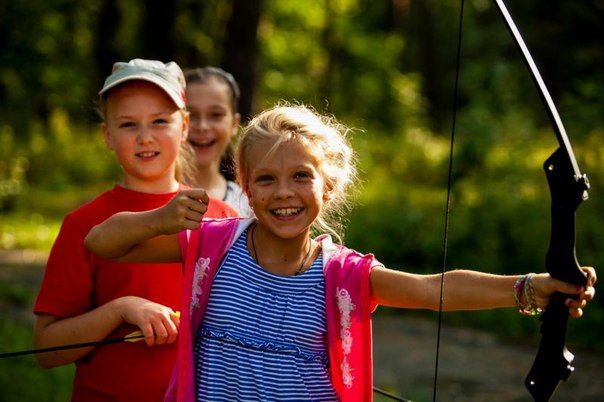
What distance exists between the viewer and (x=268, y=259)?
9.62 feet

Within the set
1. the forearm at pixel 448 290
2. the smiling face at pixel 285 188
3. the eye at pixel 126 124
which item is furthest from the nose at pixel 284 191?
the eye at pixel 126 124

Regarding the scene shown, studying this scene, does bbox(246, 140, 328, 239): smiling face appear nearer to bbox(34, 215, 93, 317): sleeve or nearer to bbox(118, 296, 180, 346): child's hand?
bbox(118, 296, 180, 346): child's hand

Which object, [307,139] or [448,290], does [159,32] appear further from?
[448,290]

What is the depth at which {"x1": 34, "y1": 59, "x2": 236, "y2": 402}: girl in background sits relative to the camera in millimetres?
3178

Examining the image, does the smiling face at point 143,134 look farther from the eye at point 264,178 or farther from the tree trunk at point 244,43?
the tree trunk at point 244,43

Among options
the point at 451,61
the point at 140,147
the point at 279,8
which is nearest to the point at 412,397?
the point at 140,147

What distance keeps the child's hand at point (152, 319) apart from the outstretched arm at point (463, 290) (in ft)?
2.13

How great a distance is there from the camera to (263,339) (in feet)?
9.17

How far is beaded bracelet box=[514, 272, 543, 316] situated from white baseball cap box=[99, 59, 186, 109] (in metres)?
1.45

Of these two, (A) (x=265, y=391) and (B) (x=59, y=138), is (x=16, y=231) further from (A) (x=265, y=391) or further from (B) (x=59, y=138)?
(A) (x=265, y=391)

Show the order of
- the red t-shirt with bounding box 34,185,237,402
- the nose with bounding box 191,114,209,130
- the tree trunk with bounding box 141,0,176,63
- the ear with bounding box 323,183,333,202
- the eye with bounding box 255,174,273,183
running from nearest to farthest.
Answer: the eye with bounding box 255,174,273,183 → the ear with bounding box 323,183,333,202 → the red t-shirt with bounding box 34,185,237,402 → the nose with bounding box 191,114,209,130 → the tree trunk with bounding box 141,0,176,63

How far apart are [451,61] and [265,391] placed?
3231 centimetres

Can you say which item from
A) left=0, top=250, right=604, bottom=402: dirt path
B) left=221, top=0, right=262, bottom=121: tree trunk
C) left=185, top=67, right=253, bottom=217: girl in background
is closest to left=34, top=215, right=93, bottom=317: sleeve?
left=185, top=67, right=253, bottom=217: girl in background

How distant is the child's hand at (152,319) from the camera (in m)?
3.04
